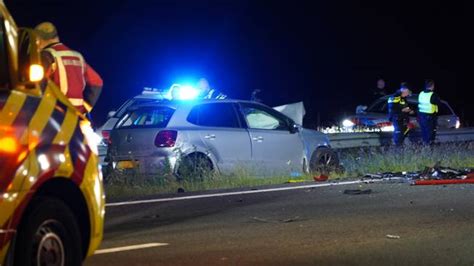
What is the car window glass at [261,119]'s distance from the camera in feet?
42.4

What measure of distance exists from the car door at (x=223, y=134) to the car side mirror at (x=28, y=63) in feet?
24.2

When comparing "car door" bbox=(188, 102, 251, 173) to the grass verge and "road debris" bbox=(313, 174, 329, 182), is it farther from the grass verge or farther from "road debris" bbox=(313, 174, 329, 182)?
"road debris" bbox=(313, 174, 329, 182)

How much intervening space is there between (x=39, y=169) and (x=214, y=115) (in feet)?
26.5

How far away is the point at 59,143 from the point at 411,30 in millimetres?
50868

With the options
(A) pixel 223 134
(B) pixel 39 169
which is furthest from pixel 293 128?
→ (B) pixel 39 169

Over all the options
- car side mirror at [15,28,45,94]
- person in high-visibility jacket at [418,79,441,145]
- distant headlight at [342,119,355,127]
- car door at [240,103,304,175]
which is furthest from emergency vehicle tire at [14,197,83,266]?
distant headlight at [342,119,355,127]

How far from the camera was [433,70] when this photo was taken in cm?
4941

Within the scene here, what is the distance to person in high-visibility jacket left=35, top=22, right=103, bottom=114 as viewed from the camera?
6613mm

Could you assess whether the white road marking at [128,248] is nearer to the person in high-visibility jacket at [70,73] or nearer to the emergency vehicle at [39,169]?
the person in high-visibility jacket at [70,73]

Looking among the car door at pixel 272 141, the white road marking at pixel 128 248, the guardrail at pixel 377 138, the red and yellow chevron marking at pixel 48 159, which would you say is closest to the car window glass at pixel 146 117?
the car door at pixel 272 141

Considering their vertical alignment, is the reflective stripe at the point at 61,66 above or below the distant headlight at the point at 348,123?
below

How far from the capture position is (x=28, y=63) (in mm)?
4609

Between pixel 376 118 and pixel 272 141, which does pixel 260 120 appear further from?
pixel 376 118

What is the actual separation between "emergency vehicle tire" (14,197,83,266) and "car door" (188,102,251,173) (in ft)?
23.6
